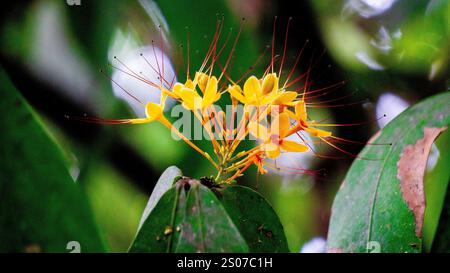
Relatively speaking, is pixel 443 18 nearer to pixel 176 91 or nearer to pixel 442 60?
pixel 442 60

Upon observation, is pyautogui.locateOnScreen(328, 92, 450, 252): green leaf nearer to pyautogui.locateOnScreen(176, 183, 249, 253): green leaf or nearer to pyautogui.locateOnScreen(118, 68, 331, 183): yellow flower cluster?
pyautogui.locateOnScreen(118, 68, 331, 183): yellow flower cluster

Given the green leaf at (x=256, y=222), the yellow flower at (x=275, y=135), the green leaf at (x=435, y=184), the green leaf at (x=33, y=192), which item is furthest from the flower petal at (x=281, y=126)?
the green leaf at (x=435, y=184)

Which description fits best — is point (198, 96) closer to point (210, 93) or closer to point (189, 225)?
point (210, 93)

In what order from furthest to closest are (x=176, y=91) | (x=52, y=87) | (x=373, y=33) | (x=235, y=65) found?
(x=373, y=33)
(x=52, y=87)
(x=235, y=65)
(x=176, y=91)

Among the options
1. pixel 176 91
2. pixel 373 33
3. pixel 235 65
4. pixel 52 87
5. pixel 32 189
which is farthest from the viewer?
pixel 373 33

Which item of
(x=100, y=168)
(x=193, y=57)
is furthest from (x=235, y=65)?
(x=100, y=168)

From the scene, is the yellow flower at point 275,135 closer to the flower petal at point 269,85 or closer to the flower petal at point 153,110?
the flower petal at point 269,85

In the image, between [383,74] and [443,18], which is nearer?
[443,18]
